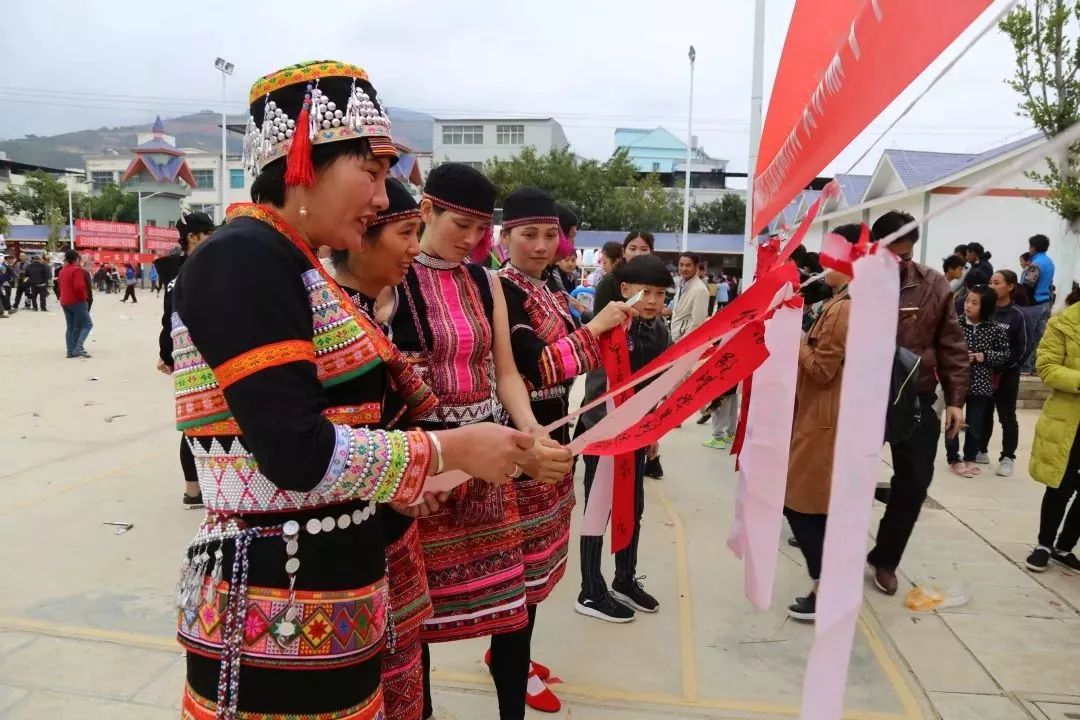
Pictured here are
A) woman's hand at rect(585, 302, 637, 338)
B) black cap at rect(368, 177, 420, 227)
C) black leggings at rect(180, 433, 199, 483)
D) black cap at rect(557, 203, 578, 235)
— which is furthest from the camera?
black cap at rect(557, 203, 578, 235)

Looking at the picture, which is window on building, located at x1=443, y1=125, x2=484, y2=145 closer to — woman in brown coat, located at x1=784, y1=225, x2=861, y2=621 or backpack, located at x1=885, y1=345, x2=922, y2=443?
woman in brown coat, located at x1=784, y1=225, x2=861, y2=621

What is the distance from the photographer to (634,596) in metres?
3.45

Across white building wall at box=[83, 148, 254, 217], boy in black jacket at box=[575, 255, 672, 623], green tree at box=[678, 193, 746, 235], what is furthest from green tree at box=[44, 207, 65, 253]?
boy in black jacket at box=[575, 255, 672, 623]

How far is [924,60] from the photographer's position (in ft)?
2.89

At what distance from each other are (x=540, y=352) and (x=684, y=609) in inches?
68.7

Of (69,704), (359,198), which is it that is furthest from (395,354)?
(69,704)

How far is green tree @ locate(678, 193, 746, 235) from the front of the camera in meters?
46.2

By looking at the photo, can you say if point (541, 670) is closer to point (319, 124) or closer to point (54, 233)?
point (319, 124)

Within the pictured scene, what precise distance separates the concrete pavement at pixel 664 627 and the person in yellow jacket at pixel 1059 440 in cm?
23

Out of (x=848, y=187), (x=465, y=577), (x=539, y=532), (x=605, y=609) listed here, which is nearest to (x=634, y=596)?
(x=605, y=609)

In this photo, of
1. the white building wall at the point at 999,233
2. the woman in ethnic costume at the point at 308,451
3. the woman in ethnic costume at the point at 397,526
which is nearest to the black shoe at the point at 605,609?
the woman in ethnic costume at the point at 397,526

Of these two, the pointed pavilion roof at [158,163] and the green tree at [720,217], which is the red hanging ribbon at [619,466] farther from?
the pointed pavilion roof at [158,163]

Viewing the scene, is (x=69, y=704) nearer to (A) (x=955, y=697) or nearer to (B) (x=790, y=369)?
(B) (x=790, y=369)

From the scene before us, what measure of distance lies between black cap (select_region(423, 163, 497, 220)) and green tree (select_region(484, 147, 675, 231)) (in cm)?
3476
